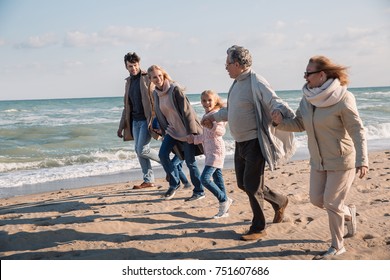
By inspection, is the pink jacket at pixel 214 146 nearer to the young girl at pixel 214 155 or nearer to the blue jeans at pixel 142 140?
the young girl at pixel 214 155

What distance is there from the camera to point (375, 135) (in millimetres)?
18484

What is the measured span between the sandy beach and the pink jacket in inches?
25.6

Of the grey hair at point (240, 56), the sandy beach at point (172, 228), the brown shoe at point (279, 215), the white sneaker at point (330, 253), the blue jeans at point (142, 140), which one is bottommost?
the sandy beach at point (172, 228)

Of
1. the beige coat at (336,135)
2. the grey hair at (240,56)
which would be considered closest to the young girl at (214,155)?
the grey hair at (240,56)

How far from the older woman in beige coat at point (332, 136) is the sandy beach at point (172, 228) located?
22.5 inches

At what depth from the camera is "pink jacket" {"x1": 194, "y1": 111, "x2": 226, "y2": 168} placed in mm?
6277

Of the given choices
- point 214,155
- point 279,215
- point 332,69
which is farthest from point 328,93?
point 214,155

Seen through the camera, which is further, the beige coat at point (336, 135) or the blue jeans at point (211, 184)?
the blue jeans at point (211, 184)

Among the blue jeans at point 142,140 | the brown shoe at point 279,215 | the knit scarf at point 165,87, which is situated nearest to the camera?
the brown shoe at point 279,215

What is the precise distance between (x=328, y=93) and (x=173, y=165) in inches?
140

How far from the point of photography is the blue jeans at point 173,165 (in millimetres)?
6922
